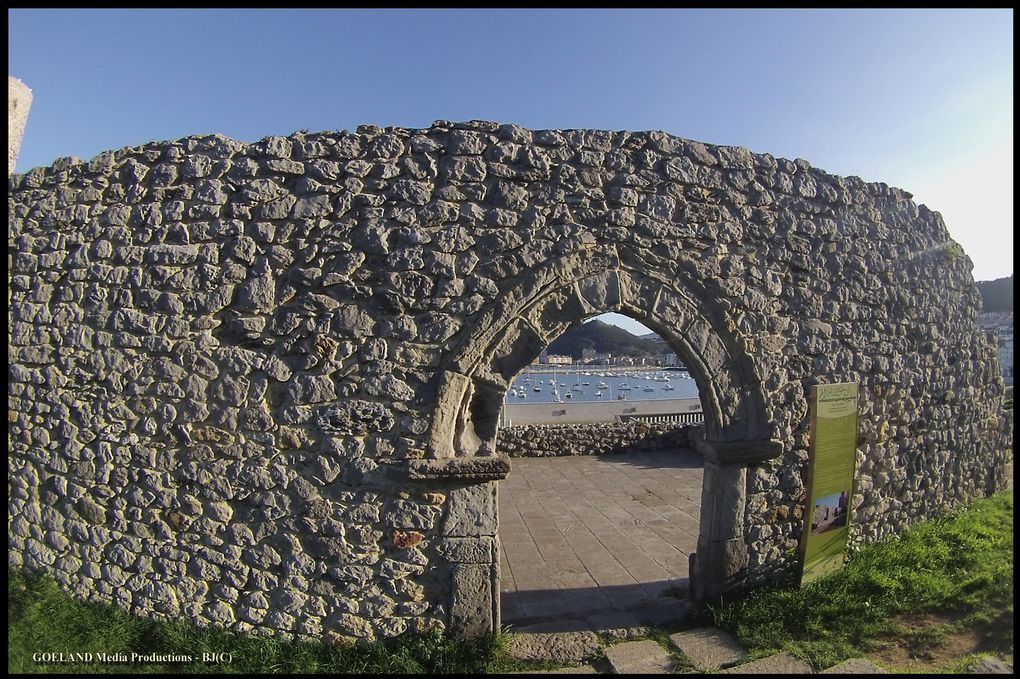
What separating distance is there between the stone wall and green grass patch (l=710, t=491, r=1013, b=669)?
654cm

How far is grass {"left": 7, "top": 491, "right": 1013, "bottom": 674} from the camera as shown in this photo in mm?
3666

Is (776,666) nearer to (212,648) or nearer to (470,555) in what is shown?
(470,555)

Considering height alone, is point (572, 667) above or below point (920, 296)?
below

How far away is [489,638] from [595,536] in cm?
291

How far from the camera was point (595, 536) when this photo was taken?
6.48 metres

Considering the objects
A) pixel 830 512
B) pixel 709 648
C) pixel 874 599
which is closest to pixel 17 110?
pixel 709 648

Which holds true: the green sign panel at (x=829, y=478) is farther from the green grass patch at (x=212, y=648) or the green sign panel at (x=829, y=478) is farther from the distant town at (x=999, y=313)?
the distant town at (x=999, y=313)

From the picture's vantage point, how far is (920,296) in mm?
5559

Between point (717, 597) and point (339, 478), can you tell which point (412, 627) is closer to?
point (339, 478)

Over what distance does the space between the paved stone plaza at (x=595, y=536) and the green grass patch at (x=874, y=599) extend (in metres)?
0.85

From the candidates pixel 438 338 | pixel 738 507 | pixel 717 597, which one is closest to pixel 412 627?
pixel 438 338

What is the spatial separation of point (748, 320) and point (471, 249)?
8.01 ft

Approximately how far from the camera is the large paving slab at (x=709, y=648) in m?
3.67

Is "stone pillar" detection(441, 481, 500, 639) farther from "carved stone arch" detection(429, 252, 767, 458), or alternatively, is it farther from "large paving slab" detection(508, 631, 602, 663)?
"carved stone arch" detection(429, 252, 767, 458)
